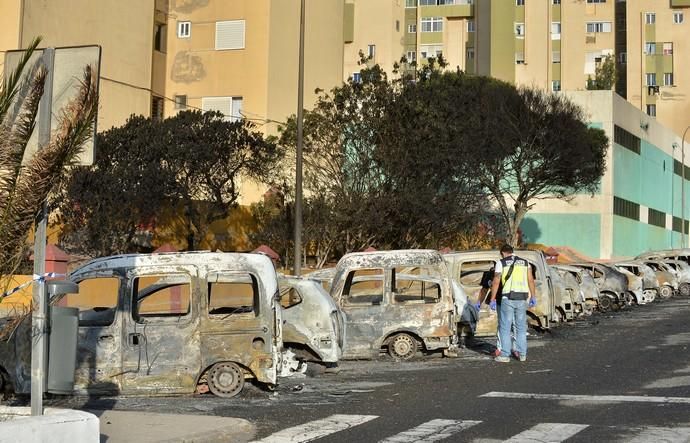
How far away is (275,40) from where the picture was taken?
1732 inches

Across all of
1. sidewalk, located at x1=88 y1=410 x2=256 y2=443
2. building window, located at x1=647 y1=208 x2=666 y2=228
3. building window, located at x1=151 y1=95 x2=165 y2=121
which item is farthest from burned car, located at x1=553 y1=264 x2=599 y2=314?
building window, located at x1=647 y1=208 x2=666 y2=228

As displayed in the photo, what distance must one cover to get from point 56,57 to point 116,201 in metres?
22.3

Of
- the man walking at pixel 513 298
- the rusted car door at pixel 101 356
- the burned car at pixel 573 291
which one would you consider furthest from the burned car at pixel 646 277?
the rusted car door at pixel 101 356

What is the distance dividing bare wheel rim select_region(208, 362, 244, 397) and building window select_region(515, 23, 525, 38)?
7424 centimetres

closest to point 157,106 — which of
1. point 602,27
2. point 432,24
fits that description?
point 432,24

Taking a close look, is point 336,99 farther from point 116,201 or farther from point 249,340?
point 249,340

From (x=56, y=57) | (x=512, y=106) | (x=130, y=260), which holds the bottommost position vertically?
(x=130, y=260)

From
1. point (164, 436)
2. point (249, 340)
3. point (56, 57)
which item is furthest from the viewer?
point (249, 340)

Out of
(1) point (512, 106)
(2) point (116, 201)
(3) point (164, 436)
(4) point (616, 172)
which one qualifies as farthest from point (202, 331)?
(4) point (616, 172)

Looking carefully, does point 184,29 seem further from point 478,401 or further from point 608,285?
point 478,401

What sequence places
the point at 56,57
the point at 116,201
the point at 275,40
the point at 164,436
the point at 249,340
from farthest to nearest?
the point at 275,40 → the point at 116,201 → the point at 249,340 → the point at 164,436 → the point at 56,57

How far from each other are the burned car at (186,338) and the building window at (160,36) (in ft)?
111

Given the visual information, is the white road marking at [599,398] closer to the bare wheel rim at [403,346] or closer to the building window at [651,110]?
the bare wheel rim at [403,346]

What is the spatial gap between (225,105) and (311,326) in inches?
1228
